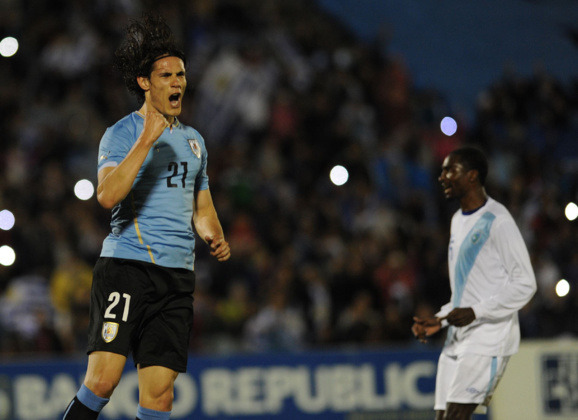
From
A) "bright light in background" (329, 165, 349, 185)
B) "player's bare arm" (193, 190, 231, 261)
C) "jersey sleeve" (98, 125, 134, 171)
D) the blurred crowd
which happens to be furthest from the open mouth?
"bright light in background" (329, 165, 349, 185)

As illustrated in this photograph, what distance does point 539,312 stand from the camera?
28.3ft

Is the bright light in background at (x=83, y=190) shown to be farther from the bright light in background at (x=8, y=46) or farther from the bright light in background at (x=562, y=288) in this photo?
the bright light in background at (x=562, y=288)

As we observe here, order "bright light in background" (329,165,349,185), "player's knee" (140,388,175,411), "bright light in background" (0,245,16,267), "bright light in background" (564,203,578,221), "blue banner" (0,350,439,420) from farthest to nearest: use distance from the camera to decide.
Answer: "bright light in background" (329,165,349,185) → "bright light in background" (0,245,16,267) → "bright light in background" (564,203,578,221) → "blue banner" (0,350,439,420) → "player's knee" (140,388,175,411)

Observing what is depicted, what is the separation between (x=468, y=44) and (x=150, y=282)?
7.93 meters

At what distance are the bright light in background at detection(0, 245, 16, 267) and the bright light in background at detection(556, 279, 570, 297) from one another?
5.77m

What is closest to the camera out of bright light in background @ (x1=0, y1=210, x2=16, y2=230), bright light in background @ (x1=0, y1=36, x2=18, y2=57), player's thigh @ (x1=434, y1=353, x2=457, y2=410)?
player's thigh @ (x1=434, y1=353, x2=457, y2=410)

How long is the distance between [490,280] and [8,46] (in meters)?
8.67

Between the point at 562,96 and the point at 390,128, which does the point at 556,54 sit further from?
the point at 390,128

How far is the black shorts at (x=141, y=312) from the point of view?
391cm

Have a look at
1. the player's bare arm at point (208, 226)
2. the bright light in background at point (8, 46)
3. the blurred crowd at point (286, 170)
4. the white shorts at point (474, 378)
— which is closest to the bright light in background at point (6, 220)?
the blurred crowd at point (286, 170)

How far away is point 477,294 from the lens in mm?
4785

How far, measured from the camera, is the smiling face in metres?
4.07

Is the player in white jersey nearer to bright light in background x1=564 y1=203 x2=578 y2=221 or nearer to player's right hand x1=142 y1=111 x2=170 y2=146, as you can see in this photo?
player's right hand x1=142 y1=111 x2=170 y2=146

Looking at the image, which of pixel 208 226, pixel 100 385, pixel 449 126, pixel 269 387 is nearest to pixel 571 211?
pixel 449 126
